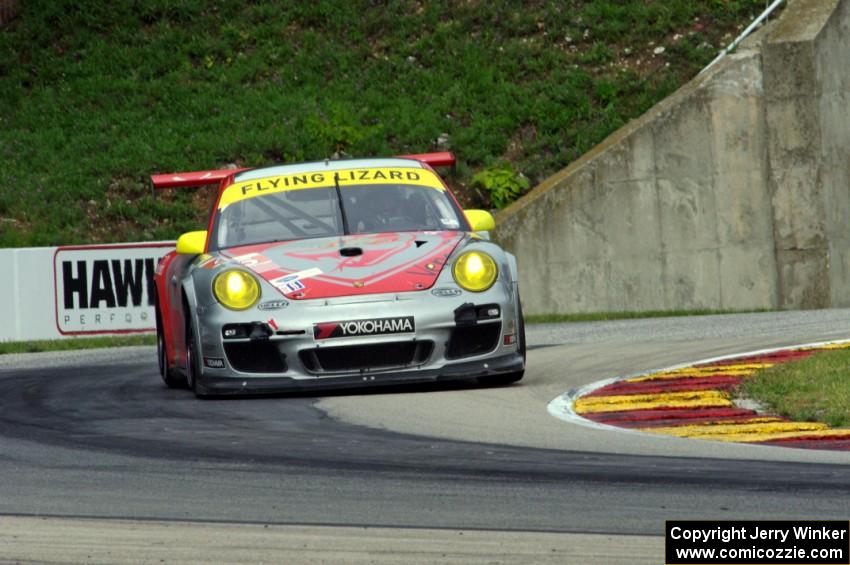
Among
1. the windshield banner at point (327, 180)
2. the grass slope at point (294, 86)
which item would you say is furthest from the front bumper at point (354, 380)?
the grass slope at point (294, 86)

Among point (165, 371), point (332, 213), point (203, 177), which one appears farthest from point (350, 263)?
point (203, 177)

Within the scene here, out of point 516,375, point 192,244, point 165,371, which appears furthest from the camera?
point 165,371

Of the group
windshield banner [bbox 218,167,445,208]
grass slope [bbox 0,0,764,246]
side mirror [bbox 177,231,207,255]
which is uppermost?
grass slope [bbox 0,0,764,246]

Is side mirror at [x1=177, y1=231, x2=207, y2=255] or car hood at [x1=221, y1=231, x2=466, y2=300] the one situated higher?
side mirror at [x1=177, y1=231, x2=207, y2=255]

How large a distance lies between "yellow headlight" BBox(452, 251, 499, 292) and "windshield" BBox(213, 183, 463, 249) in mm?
737

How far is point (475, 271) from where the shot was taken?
30.8 ft

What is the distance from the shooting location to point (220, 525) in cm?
538

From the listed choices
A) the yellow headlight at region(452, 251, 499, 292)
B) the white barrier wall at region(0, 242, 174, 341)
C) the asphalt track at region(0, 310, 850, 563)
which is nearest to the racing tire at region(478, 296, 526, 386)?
the asphalt track at region(0, 310, 850, 563)

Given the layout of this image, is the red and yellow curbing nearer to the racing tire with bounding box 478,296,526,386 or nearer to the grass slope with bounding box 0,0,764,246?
the racing tire with bounding box 478,296,526,386

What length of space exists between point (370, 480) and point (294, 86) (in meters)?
17.3

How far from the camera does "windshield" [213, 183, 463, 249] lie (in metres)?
10.2

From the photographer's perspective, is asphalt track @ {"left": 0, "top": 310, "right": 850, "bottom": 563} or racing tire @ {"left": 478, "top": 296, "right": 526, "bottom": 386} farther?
racing tire @ {"left": 478, "top": 296, "right": 526, "bottom": 386}

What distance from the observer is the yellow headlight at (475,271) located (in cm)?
936

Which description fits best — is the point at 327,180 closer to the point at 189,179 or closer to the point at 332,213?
the point at 332,213
